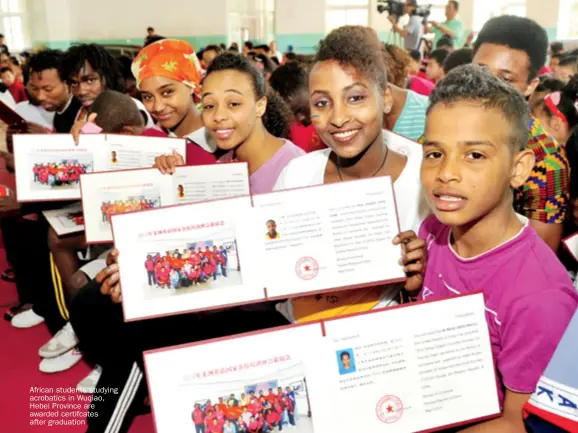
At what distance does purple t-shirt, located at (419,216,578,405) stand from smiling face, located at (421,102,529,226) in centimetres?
12

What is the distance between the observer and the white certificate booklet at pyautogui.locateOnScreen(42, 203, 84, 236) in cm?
254

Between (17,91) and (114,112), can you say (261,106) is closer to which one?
(114,112)

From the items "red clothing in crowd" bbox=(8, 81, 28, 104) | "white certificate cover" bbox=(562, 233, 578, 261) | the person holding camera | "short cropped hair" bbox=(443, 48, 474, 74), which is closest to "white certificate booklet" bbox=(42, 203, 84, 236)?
"white certificate cover" bbox=(562, 233, 578, 261)

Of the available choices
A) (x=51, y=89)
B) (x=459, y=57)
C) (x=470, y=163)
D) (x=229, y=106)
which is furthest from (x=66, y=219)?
(x=459, y=57)

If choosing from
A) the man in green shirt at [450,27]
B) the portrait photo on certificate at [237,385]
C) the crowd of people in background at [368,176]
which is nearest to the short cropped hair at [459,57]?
the crowd of people in background at [368,176]

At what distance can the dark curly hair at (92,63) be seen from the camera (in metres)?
3.35

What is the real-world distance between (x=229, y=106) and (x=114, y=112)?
95cm

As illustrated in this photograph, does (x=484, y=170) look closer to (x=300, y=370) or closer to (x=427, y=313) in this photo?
(x=427, y=313)

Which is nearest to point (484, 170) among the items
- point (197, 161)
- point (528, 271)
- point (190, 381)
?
point (528, 271)

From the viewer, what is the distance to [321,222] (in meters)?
1.50

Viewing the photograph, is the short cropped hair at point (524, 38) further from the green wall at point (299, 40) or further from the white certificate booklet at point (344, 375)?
the green wall at point (299, 40)

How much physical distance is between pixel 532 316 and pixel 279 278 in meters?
0.65

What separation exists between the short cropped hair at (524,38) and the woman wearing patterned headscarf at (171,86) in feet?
4.36

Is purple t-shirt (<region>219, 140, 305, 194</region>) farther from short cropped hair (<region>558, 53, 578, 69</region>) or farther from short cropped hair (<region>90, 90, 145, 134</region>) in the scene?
short cropped hair (<region>558, 53, 578, 69</region>)
